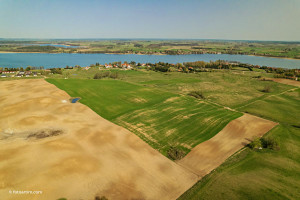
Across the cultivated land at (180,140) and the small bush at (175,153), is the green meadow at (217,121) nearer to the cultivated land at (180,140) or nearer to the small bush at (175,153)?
the cultivated land at (180,140)

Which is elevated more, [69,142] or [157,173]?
[69,142]

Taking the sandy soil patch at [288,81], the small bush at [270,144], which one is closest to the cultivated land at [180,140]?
the small bush at [270,144]

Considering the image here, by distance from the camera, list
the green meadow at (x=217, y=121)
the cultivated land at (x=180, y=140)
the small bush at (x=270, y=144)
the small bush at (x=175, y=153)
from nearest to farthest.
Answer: the cultivated land at (x=180, y=140) → the green meadow at (x=217, y=121) → the small bush at (x=175, y=153) → the small bush at (x=270, y=144)

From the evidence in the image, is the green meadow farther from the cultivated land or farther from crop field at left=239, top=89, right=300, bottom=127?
the cultivated land

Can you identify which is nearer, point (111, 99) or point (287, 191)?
point (287, 191)

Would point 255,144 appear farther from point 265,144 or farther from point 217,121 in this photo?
point 217,121

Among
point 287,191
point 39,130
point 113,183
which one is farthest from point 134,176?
point 39,130

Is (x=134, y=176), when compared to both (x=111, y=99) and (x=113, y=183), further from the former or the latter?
(x=111, y=99)
